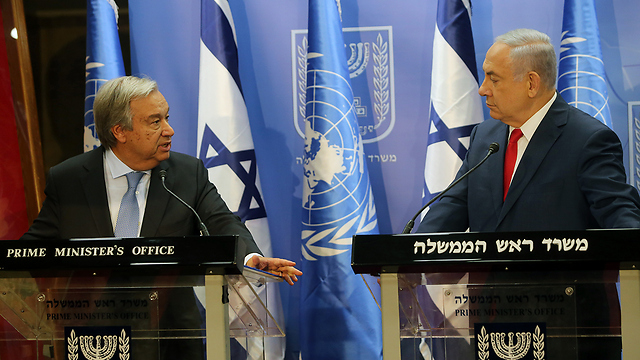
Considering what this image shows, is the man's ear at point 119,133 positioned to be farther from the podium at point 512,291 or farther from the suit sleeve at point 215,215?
the podium at point 512,291

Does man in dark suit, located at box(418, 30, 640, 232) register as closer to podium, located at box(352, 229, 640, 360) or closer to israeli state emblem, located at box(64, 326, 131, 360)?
podium, located at box(352, 229, 640, 360)

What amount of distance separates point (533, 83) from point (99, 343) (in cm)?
180

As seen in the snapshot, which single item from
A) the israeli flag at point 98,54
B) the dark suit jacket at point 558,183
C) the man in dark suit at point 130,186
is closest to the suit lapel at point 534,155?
the dark suit jacket at point 558,183

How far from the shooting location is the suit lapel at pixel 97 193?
2.33 metres

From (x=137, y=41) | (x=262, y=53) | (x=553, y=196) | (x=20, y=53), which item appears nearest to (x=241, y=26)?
(x=262, y=53)

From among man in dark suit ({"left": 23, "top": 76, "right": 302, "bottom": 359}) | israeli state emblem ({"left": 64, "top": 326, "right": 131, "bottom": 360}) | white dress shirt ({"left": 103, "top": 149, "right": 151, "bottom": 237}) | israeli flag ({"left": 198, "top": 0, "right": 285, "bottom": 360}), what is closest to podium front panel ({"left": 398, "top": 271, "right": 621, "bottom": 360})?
israeli state emblem ({"left": 64, "top": 326, "right": 131, "bottom": 360})

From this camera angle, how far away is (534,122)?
2324mm

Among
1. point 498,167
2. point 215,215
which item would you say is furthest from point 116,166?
point 498,167

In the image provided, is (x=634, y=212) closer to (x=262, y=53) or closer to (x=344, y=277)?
(x=344, y=277)

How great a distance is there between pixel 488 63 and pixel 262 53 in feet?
5.65

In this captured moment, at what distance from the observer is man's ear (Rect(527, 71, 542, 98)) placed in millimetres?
2330

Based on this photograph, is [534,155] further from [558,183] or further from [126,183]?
[126,183]

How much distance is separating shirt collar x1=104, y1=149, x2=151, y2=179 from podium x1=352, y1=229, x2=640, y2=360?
1281 millimetres

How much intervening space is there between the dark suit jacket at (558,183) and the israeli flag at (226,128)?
4.02 ft
